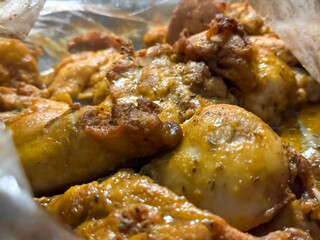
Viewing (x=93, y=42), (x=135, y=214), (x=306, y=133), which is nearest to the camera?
(x=135, y=214)

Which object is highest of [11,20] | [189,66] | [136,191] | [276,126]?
[11,20]

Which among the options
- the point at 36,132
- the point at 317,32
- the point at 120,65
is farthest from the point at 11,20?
the point at 317,32

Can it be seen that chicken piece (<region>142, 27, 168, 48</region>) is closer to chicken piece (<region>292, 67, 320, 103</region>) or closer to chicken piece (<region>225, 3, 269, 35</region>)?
chicken piece (<region>225, 3, 269, 35</region>)

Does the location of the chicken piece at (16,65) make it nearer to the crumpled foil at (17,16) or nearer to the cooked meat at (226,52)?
the crumpled foil at (17,16)

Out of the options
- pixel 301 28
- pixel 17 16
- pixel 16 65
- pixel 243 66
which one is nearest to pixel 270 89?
pixel 243 66

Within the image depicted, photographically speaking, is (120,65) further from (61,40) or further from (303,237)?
(61,40)

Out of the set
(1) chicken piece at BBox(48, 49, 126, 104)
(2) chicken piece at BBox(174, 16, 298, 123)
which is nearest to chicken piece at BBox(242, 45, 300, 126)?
(2) chicken piece at BBox(174, 16, 298, 123)

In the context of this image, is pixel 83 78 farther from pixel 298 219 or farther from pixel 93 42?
pixel 298 219
